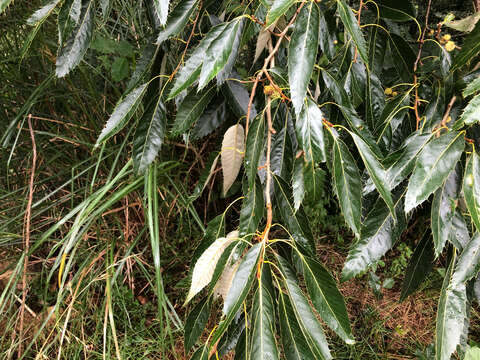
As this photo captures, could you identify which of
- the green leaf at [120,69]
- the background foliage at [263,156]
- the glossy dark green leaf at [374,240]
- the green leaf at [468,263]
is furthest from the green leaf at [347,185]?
the green leaf at [120,69]

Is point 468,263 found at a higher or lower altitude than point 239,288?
lower

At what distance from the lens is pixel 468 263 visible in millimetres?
627

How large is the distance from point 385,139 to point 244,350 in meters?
0.51

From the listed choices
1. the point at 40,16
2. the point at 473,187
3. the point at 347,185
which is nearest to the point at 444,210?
the point at 473,187

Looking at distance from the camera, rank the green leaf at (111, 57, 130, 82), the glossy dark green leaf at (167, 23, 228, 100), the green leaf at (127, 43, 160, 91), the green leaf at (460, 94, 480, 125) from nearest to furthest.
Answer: the green leaf at (460, 94, 480, 125), the glossy dark green leaf at (167, 23, 228, 100), the green leaf at (127, 43, 160, 91), the green leaf at (111, 57, 130, 82)

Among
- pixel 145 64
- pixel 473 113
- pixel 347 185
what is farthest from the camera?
pixel 145 64

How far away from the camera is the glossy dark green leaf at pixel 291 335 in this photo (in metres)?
0.53

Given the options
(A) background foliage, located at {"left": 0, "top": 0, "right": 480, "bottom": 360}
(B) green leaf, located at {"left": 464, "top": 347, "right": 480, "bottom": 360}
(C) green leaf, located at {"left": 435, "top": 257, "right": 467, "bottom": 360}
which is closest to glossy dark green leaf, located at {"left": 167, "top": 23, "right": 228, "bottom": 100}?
(A) background foliage, located at {"left": 0, "top": 0, "right": 480, "bottom": 360}

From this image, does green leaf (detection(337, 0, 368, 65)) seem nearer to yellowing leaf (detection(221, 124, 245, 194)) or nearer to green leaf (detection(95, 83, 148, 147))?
yellowing leaf (detection(221, 124, 245, 194))

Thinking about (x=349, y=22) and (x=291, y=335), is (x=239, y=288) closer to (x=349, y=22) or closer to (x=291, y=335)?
(x=291, y=335)

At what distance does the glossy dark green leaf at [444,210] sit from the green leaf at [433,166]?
8 cm

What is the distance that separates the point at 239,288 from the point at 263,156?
0.35 m

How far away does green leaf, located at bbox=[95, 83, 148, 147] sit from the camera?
2.28ft

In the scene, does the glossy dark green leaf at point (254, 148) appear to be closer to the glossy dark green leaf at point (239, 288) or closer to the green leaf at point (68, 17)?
the glossy dark green leaf at point (239, 288)
